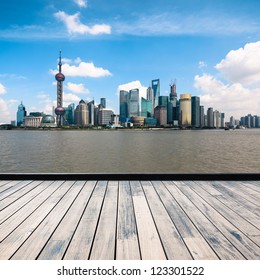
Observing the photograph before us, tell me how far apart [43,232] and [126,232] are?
3.18 feet

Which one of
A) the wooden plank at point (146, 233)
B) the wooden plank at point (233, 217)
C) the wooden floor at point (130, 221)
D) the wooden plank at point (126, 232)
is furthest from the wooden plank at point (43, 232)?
the wooden plank at point (233, 217)

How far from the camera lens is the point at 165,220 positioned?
10.1 feet

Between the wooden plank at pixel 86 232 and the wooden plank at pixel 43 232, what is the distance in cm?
30

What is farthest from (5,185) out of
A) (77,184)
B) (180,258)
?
(180,258)

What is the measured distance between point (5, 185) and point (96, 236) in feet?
10.3

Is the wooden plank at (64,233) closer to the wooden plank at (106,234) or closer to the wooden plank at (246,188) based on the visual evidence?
the wooden plank at (106,234)

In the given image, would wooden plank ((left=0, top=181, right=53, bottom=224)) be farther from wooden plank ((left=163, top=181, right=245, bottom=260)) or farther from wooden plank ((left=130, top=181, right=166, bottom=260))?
wooden plank ((left=163, top=181, right=245, bottom=260))

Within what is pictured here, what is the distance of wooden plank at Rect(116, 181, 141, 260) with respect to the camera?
2.30m

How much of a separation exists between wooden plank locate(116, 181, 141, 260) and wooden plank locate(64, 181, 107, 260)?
303mm

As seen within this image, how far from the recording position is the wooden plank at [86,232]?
2.30m

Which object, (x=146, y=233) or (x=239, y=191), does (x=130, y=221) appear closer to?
(x=146, y=233)
